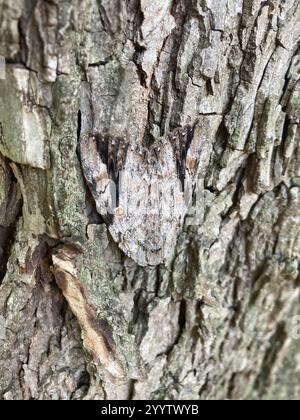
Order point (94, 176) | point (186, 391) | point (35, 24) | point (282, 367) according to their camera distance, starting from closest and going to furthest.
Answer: point (35, 24) < point (94, 176) < point (186, 391) < point (282, 367)

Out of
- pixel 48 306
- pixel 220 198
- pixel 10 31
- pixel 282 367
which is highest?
pixel 10 31

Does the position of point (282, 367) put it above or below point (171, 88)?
below

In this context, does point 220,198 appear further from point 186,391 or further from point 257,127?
point 186,391

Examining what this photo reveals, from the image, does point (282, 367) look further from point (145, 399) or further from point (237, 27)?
point (237, 27)

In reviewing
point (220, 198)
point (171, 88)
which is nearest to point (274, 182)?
point (220, 198)

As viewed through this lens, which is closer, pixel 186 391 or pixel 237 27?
pixel 237 27
